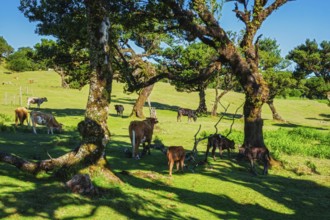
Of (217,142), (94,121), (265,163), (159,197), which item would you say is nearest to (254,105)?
(217,142)

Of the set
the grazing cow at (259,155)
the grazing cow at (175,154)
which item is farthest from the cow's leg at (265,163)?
the grazing cow at (175,154)

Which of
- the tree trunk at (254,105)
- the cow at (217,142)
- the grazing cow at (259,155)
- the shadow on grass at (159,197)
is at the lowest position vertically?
the shadow on grass at (159,197)

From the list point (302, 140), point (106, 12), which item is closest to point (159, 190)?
point (106, 12)

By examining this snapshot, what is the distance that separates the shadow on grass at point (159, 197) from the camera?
9821mm

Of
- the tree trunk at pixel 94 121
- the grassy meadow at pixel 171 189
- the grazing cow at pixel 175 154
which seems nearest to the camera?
the grassy meadow at pixel 171 189

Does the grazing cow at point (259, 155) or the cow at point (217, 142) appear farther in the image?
the cow at point (217, 142)

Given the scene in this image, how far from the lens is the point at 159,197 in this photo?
12.2 meters

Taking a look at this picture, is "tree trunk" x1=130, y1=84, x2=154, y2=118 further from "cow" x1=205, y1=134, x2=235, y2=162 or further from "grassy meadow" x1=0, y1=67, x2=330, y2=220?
"cow" x1=205, y1=134, x2=235, y2=162

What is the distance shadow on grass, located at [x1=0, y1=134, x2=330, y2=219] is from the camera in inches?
387

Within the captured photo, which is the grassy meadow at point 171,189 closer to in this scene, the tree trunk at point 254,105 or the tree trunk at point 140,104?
the tree trunk at point 254,105

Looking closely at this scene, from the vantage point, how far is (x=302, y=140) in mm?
30344

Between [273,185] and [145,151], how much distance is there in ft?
22.7

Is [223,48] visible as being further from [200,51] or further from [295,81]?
[295,81]

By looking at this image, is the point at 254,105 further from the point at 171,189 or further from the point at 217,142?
the point at 171,189
